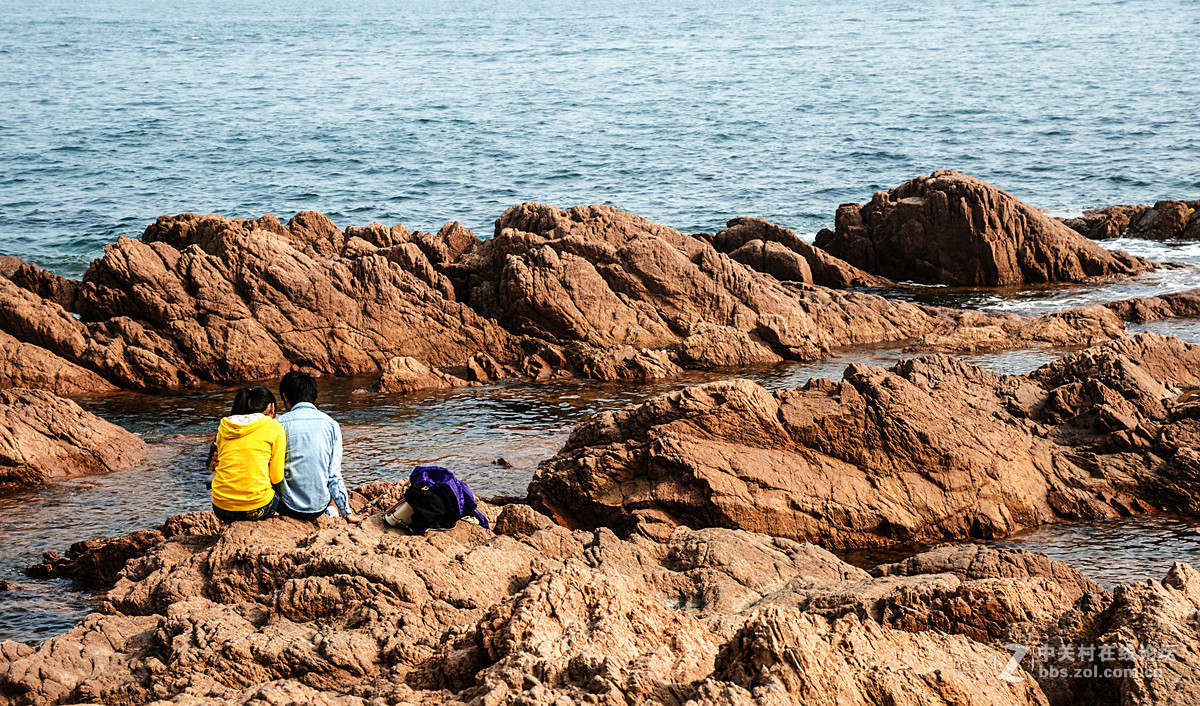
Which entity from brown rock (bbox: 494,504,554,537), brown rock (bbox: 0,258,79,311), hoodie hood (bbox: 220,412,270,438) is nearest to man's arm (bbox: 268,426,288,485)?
hoodie hood (bbox: 220,412,270,438)

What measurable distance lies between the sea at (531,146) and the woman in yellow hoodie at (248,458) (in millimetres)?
2138

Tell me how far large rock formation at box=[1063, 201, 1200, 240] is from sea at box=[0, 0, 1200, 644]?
111 cm

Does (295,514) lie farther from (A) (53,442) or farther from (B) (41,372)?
(B) (41,372)

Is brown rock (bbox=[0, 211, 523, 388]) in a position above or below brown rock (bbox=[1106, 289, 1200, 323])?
above

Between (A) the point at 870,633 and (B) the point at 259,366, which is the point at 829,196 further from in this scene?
(A) the point at 870,633

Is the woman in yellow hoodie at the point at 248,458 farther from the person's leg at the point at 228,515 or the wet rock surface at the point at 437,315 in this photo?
the wet rock surface at the point at 437,315

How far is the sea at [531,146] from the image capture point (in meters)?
14.2

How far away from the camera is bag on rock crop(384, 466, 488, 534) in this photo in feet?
26.7

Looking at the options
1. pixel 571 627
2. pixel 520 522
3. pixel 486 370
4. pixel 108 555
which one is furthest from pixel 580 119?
pixel 571 627

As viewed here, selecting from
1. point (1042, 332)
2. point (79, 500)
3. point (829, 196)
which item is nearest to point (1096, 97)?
point (829, 196)

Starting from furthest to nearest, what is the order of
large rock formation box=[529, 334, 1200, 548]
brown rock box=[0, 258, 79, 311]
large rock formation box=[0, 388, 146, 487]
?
brown rock box=[0, 258, 79, 311] < large rock formation box=[0, 388, 146, 487] < large rock formation box=[529, 334, 1200, 548]

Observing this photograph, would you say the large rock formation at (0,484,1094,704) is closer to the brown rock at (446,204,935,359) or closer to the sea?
the sea

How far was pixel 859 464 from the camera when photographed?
11492 mm

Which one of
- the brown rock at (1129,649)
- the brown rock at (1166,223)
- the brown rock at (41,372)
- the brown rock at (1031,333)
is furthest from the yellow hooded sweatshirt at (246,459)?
the brown rock at (1166,223)
